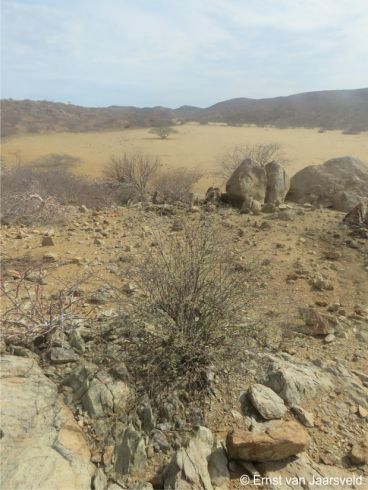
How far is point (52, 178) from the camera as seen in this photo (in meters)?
7.88

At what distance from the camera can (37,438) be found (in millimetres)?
1805

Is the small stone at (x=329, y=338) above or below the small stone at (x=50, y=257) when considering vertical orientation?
below

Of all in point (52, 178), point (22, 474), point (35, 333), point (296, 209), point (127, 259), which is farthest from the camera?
point (52, 178)

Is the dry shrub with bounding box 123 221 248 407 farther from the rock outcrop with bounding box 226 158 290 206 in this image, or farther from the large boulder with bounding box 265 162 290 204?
the large boulder with bounding box 265 162 290 204

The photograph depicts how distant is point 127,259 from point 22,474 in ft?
7.77

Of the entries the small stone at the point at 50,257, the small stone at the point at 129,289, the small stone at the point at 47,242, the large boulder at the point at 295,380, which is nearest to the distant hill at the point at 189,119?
the small stone at the point at 47,242

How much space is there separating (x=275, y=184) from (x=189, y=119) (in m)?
36.7

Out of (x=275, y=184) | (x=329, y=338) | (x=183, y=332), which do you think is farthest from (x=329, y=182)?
(x=183, y=332)

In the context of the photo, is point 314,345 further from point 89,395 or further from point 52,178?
point 52,178

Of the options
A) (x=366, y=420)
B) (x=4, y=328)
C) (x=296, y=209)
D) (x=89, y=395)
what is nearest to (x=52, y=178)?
(x=296, y=209)

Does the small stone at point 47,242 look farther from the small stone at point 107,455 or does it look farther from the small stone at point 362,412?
the small stone at point 362,412

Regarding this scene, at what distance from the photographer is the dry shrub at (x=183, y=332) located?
224 cm

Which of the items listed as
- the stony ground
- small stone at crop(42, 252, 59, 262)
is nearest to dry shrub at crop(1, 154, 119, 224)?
the stony ground

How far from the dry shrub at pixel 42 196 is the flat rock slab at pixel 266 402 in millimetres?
3157
